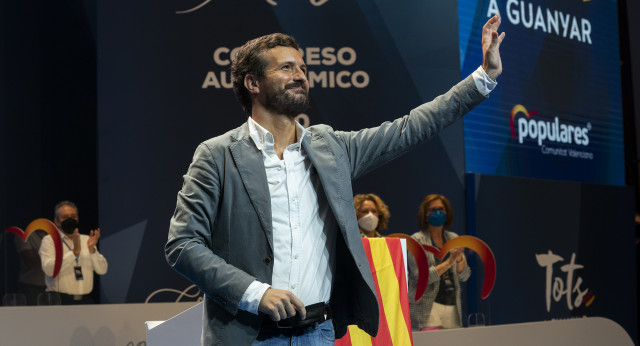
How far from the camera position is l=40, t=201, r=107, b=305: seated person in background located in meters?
6.55

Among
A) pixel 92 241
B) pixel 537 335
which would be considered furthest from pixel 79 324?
pixel 537 335

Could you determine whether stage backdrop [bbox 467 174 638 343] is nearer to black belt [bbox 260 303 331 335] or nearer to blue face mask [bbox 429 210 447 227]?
blue face mask [bbox 429 210 447 227]

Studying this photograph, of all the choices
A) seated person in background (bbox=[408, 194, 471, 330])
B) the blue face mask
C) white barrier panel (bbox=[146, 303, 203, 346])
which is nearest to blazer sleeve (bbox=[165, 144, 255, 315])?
white barrier panel (bbox=[146, 303, 203, 346])

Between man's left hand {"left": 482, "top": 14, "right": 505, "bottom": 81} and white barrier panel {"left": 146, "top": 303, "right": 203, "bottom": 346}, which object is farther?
white barrier panel {"left": 146, "top": 303, "right": 203, "bottom": 346}

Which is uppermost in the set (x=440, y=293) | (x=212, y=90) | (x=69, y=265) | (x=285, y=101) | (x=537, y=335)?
(x=212, y=90)

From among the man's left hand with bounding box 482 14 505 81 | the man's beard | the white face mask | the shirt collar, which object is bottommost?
the white face mask

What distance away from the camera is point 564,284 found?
8.23 meters

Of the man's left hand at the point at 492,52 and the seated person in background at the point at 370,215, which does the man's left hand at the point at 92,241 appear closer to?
the seated person in background at the point at 370,215

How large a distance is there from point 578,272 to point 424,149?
2298mm

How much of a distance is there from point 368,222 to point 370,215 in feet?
0.20

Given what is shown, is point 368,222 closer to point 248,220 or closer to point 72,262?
point 72,262

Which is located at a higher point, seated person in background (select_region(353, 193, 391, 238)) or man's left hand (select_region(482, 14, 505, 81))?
man's left hand (select_region(482, 14, 505, 81))

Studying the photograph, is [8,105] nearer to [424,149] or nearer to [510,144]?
[424,149]

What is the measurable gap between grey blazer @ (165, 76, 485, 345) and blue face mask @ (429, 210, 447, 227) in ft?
13.6
